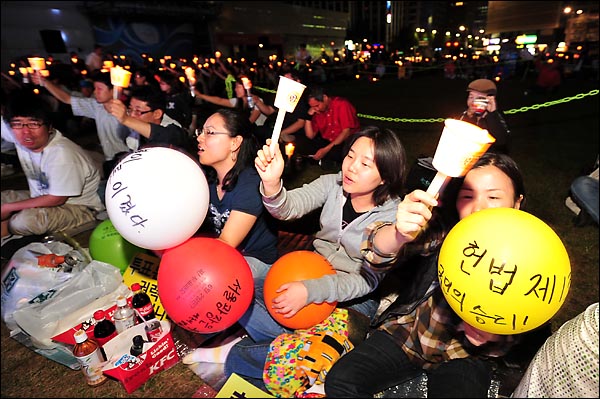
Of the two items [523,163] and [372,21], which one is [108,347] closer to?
[523,163]

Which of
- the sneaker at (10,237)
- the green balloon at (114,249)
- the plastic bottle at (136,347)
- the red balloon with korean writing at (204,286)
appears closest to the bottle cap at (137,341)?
the plastic bottle at (136,347)

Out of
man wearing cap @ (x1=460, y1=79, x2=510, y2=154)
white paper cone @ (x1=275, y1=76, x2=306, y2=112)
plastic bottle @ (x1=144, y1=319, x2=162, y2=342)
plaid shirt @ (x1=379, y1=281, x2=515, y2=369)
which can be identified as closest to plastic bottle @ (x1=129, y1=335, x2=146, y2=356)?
plastic bottle @ (x1=144, y1=319, x2=162, y2=342)

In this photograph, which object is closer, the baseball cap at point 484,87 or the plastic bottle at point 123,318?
the plastic bottle at point 123,318

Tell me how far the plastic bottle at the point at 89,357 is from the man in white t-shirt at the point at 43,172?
1815 millimetres

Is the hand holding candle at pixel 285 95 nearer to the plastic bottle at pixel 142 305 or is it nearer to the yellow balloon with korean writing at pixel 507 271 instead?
the yellow balloon with korean writing at pixel 507 271

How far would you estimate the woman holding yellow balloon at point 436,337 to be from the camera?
191 cm

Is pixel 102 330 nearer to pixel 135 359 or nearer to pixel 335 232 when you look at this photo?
pixel 135 359

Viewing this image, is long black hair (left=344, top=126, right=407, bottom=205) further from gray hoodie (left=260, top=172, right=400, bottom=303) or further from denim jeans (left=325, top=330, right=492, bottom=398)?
denim jeans (left=325, top=330, right=492, bottom=398)

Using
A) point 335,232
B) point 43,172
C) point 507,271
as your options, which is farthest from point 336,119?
point 507,271

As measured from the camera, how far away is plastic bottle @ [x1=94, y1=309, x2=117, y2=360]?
2504 mm

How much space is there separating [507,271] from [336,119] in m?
5.13

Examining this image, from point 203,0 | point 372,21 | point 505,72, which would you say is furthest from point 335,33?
point 372,21

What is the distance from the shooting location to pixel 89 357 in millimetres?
2385

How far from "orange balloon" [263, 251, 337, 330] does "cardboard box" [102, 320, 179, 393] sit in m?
0.83
